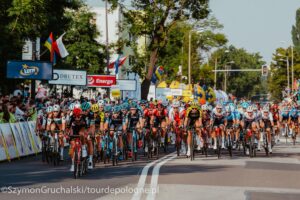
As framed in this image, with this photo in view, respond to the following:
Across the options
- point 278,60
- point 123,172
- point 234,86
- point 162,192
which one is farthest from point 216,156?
point 234,86

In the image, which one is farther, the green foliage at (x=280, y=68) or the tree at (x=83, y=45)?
the green foliage at (x=280, y=68)

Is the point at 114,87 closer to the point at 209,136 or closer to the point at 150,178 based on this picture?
the point at 209,136

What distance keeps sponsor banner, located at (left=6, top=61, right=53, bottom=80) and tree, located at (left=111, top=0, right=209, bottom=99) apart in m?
14.7

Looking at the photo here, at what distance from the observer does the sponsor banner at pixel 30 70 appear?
34844 millimetres

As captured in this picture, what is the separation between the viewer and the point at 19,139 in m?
27.0

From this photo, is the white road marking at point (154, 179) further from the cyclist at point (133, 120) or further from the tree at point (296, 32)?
the tree at point (296, 32)

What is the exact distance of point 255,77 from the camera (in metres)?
184

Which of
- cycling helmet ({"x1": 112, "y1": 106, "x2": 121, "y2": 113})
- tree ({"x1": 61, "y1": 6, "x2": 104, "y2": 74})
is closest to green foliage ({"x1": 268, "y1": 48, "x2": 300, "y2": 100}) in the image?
tree ({"x1": 61, "y1": 6, "x2": 104, "y2": 74})

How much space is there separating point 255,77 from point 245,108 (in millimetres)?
156304

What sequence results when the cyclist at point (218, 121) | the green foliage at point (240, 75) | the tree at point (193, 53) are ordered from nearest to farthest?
the cyclist at point (218, 121) < the tree at point (193, 53) < the green foliage at point (240, 75)

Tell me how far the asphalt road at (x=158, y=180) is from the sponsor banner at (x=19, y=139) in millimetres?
1331

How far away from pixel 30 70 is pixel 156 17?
1568 centimetres

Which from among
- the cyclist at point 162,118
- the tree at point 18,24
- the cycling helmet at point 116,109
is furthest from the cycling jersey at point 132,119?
the tree at point 18,24

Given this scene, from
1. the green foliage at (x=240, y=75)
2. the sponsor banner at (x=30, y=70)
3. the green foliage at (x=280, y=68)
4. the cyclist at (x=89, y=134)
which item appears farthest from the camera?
the green foliage at (x=240, y=75)
